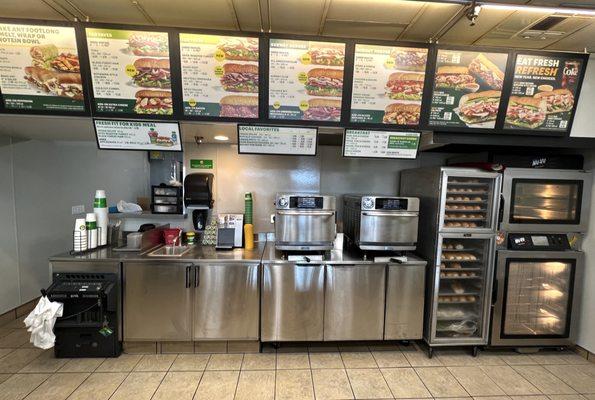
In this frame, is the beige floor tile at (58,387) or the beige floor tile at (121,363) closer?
the beige floor tile at (58,387)

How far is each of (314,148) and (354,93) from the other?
1.89ft

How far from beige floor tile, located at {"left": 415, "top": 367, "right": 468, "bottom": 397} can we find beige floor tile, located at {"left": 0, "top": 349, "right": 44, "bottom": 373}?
3.41 m

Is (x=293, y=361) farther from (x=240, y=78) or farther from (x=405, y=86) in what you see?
(x=405, y=86)

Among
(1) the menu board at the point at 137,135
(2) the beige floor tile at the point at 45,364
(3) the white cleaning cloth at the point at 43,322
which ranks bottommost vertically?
(2) the beige floor tile at the point at 45,364

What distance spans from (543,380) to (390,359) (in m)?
1.26

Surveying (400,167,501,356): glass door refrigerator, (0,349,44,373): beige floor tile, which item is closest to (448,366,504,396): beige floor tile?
→ (400,167,501,356): glass door refrigerator

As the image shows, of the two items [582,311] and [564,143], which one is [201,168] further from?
[582,311]

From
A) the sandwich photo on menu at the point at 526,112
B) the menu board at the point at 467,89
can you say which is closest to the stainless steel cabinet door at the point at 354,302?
the menu board at the point at 467,89

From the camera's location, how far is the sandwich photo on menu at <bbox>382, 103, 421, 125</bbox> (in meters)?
2.34

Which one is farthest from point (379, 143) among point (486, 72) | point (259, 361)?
point (259, 361)

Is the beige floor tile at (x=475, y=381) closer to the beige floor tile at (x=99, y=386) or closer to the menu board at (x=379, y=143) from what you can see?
the menu board at (x=379, y=143)

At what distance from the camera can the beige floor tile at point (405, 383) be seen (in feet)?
6.79

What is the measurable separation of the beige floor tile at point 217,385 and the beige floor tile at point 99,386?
25.9 inches

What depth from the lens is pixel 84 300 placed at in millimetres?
2287
